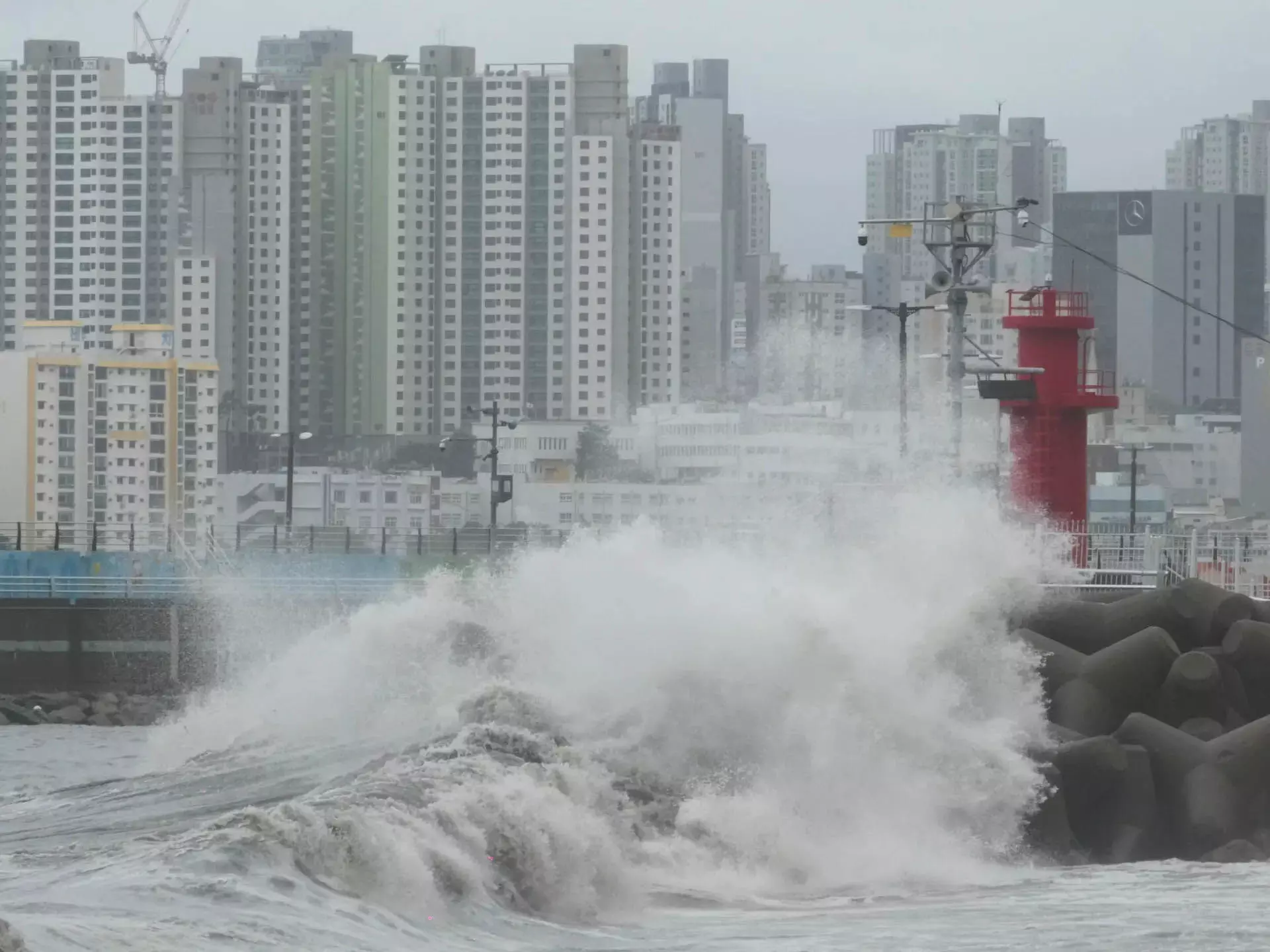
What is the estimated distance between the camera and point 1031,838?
14266 millimetres

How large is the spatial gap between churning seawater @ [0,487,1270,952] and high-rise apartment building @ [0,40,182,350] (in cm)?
7881

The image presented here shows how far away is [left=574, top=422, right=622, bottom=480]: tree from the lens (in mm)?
65938

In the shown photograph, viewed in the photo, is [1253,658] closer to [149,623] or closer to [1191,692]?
[1191,692]

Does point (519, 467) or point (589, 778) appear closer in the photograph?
point (589, 778)

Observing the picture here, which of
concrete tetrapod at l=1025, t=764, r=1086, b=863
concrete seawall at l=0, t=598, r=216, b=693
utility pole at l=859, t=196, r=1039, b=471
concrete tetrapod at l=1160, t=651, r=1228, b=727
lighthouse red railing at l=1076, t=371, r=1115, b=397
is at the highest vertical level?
utility pole at l=859, t=196, r=1039, b=471

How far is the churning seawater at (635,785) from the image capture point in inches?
427

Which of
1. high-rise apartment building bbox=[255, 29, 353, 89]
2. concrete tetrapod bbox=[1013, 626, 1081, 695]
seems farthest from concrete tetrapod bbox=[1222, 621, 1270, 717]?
high-rise apartment building bbox=[255, 29, 353, 89]

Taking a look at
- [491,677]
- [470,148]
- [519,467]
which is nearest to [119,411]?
[519,467]

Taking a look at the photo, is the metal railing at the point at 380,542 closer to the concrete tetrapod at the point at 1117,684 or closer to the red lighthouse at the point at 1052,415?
the red lighthouse at the point at 1052,415

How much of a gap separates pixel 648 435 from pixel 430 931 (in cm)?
5832

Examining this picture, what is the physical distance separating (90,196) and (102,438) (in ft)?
105

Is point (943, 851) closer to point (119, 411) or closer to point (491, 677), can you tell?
point (491, 677)

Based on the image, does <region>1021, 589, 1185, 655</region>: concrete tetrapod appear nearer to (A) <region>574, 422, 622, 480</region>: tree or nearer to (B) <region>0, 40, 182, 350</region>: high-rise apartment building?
(A) <region>574, 422, 622, 480</region>: tree

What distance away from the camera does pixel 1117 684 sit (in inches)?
613
